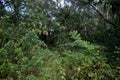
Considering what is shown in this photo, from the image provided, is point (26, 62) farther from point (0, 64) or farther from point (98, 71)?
point (98, 71)

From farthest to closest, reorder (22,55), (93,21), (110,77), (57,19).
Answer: (93,21) < (57,19) < (110,77) < (22,55)

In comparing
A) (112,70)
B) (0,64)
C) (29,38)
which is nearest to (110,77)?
(112,70)

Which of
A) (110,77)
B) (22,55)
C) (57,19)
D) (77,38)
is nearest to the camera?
(22,55)

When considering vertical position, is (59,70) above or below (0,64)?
below

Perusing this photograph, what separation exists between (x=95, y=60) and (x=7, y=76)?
2520 mm

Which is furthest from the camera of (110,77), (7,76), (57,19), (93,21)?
(93,21)

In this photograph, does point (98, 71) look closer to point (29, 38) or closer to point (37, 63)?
point (37, 63)

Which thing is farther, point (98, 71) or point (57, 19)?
point (57, 19)

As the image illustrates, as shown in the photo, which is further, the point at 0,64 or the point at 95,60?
the point at 95,60

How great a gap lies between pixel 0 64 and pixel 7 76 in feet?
1.21

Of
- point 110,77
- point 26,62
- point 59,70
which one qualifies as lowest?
point 110,77

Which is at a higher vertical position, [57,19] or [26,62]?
[57,19]

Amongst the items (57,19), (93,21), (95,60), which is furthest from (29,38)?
(93,21)

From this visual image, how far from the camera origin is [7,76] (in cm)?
536
